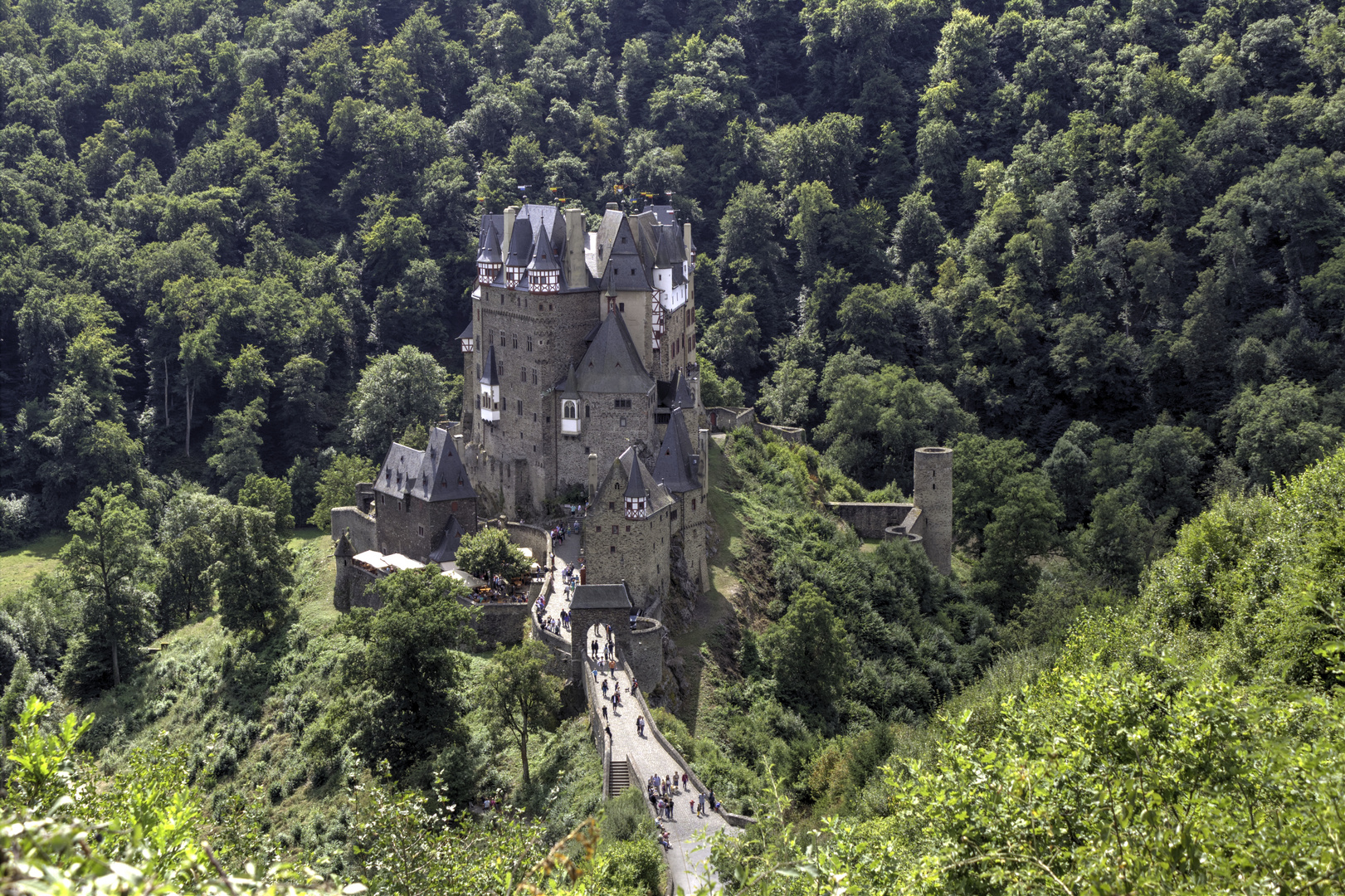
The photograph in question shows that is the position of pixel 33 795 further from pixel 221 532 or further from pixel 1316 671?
pixel 221 532

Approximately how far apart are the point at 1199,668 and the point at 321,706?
1368 inches

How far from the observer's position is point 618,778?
39.8 m

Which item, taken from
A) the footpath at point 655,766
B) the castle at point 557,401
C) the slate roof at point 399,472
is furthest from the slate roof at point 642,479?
the slate roof at point 399,472

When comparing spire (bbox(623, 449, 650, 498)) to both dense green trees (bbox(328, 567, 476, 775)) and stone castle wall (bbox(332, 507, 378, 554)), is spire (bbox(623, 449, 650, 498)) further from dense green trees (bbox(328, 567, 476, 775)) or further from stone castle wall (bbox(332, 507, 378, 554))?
stone castle wall (bbox(332, 507, 378, 554))

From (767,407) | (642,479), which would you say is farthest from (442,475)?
(767,407)

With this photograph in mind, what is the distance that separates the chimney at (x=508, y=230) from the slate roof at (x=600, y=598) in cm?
1882

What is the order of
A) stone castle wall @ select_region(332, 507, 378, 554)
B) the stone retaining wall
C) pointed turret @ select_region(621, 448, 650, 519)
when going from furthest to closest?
stone castle wall @ select_region(332, 507, 378, 554), the stone retaining wall, pointed turret @ select_region(621, 448, 650, 519)

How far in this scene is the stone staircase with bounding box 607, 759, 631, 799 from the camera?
39.3 metres

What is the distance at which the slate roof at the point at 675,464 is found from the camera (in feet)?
183

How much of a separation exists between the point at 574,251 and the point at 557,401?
7143 millimetres

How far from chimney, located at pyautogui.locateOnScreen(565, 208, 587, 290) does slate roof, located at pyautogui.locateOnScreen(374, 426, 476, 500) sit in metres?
9.41

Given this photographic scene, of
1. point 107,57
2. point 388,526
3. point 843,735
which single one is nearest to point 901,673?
point 843,735

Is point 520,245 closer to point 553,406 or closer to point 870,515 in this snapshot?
point 553,406

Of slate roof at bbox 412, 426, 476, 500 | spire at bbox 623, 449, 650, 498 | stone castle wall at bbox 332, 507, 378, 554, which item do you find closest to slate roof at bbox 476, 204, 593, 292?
→ slate roof at bbox 412, 426, 476, 500
